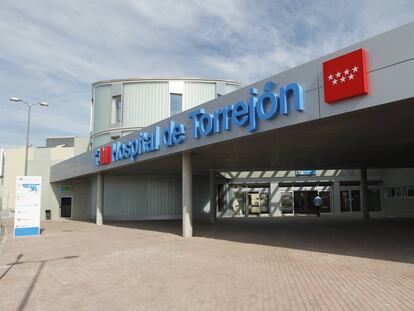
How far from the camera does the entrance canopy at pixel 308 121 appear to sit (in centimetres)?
863

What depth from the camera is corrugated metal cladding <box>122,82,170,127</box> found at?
3228cm

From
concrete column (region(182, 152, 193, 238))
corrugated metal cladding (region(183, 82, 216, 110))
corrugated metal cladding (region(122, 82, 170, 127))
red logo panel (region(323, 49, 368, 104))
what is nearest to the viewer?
red logo panel (region(323, 49, 368, 104))

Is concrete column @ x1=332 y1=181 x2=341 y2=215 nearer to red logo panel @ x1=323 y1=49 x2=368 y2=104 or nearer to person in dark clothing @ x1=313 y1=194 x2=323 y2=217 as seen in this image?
person in dark clothing @ x1=313 y1=194 x2=323 y2=217

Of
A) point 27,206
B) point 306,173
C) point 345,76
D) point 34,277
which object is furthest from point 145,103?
point 345,76

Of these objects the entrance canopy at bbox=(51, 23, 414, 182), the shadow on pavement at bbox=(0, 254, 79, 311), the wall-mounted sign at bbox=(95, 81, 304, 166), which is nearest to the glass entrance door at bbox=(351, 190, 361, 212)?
the entrance canopy at bbox=(51, 23, 414, 182)

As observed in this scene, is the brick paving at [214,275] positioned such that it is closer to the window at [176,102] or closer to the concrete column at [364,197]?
the concrete column at [364,197]

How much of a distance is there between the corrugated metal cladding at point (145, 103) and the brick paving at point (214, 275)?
59.3 ft

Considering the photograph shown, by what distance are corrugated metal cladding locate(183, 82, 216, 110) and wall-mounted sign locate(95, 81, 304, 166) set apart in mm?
12670

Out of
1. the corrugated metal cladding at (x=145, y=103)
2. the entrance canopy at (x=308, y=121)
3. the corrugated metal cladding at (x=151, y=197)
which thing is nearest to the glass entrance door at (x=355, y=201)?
the corrugated metal cladding at (x=151, y=197)

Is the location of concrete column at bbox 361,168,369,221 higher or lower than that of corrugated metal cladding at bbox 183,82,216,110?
lower

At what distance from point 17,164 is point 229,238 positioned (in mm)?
30481

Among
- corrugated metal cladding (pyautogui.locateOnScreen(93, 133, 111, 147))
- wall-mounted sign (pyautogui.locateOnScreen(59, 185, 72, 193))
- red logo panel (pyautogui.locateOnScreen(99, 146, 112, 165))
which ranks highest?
corrugated metal cladding (pyautogui.locateOnScreen(93, 133, 111, 147))

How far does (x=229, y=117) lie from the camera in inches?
522

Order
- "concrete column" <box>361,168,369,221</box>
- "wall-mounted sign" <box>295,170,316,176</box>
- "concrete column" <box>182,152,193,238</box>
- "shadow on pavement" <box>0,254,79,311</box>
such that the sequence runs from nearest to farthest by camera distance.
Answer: "shadow on pavement" <box>0,254,79,311</box> < "concrete column" <box>182,152,193,238</box> < "concrete column" <box>361,168,369,221</box> < "wall-mounted sign" <box>295,170,316,176</box>
